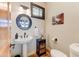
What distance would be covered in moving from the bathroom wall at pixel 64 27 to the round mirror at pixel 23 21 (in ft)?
0.57

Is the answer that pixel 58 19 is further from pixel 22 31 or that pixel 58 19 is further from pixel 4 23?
pixel 4 23

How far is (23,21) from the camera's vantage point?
877 millimetres

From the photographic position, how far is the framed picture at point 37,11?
0.87m

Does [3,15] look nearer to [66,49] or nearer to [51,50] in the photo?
[51,50]

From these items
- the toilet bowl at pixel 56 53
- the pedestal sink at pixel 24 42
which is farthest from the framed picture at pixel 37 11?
the toilet bowl at pixel 56 53

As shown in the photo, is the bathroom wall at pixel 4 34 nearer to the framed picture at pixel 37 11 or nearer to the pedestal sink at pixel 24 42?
the pedestal sink at pixel 24 42

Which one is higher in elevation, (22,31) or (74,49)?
(22,31)

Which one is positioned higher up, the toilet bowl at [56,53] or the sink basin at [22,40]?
the sink basin at [22,40]

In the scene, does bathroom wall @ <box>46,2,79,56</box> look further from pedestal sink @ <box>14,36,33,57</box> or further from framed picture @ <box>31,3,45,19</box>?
pedestal sink @ <box>14,36,33,57</box>

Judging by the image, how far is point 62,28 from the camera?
2.89 ft

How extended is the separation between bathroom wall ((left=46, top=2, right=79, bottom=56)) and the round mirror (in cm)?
17

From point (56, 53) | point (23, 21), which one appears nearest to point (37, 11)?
point (23, 21)

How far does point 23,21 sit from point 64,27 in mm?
375

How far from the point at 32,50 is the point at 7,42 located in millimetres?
233
